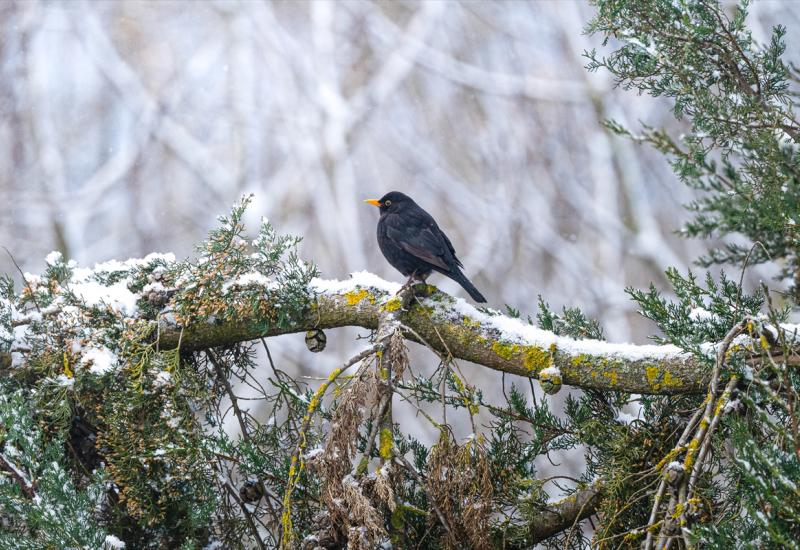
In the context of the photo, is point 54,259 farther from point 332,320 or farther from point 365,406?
point 365,406

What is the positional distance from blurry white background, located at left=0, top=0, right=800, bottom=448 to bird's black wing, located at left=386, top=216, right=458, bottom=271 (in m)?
5.11

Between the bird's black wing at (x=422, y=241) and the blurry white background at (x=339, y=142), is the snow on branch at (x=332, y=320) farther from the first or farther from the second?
the blurry white background at (x=339, y=142)

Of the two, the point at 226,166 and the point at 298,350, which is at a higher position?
the point at 226,166

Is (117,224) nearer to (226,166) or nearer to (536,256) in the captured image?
(226,166)

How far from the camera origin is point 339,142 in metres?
10.3

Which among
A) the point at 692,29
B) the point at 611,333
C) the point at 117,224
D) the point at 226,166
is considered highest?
the point at 226,166

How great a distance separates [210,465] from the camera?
2600 millimetres

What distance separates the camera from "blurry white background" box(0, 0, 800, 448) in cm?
917

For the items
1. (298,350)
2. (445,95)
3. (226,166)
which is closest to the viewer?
(298,350)

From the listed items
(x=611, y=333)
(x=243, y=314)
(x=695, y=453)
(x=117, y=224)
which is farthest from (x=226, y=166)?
(x=695, y=453)

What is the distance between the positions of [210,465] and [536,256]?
7.39 metres

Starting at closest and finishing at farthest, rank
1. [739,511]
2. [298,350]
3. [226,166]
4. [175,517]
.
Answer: [739,511] → [175,517] → [298,350] → [226,166]

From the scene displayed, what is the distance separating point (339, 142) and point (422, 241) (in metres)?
6.80

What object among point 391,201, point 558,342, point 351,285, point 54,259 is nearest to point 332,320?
point 351,285
